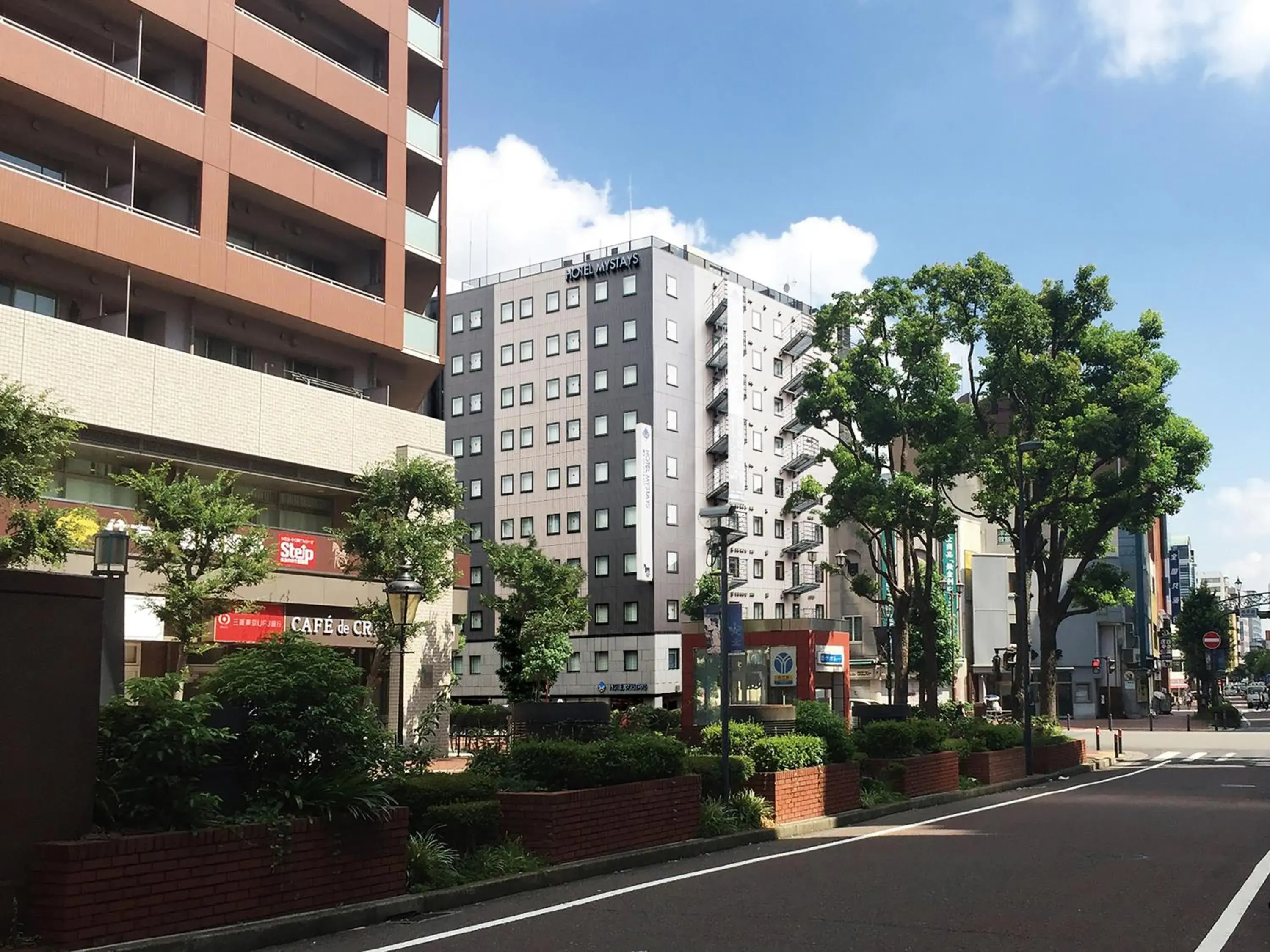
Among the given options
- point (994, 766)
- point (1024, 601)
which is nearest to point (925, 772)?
point (994, 766)

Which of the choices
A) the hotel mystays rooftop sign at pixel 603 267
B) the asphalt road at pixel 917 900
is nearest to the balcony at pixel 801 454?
the hotel mystays rooftop sign at pixel 603 267

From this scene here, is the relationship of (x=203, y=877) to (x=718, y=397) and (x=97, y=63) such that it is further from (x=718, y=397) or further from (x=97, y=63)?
(x=718, y=397)

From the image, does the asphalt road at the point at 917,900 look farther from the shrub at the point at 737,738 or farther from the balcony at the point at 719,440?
the balcony at the point at 719,440

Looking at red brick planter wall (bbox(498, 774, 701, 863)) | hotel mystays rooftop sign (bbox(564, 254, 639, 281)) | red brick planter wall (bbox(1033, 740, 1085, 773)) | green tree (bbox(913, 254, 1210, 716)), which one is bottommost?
red brick planter wall (bbox(1033, 740, 1085, 773))

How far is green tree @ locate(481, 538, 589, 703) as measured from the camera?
61375mm

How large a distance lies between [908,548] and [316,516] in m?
20.8

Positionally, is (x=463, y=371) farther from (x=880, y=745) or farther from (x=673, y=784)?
(x=673, y=784)

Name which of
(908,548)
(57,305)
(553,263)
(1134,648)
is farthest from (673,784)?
(1134,648)

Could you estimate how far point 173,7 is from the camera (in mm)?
33062

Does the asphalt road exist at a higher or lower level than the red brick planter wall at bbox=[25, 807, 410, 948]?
lower

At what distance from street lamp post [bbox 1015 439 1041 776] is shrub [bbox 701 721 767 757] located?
13.6 meters


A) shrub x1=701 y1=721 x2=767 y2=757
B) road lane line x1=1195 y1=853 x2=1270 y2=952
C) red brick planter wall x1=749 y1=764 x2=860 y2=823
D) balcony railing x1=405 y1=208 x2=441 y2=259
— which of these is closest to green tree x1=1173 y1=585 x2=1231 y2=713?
balcony railing x1=405 y1=208 x2=441 y2=259

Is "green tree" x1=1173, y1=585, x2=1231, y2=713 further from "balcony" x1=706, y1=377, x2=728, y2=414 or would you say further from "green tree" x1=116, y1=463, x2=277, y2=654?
"green tree" x1=116, y1=463, x2=277, y2=654

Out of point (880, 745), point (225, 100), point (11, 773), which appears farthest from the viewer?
point (225, 100)
